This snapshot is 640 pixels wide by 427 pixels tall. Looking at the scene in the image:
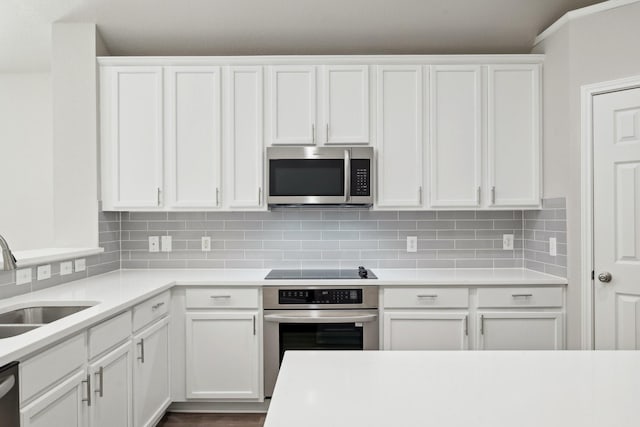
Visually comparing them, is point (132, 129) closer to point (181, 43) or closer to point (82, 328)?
point (181, 43)

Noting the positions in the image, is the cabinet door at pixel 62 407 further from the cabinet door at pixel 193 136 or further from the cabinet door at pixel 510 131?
the cabinet door at pixel 510 131

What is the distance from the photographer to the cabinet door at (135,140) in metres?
3.27

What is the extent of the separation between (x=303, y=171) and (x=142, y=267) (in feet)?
5.05

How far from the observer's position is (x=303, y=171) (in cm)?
322

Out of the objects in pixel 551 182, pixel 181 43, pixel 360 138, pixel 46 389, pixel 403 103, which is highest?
pixel 181 43

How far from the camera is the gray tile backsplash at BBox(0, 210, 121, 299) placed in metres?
2.39

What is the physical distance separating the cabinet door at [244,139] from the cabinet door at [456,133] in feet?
4.06

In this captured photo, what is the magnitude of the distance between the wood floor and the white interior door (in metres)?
2.25

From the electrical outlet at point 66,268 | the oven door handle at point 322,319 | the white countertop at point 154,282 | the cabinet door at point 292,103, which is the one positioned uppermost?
the cabinet door at point 292,103

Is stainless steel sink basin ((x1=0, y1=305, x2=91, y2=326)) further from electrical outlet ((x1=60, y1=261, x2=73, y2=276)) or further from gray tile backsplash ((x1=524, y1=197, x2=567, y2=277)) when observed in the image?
gray tile backsplash ((x1=524, y1=197, x2=567, y2=277))

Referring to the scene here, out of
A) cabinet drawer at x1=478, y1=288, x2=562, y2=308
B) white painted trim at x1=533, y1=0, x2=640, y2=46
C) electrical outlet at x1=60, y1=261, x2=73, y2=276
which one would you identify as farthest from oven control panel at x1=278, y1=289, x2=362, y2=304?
white painted trim at x1=533, y1=0, x2=640, y2=46

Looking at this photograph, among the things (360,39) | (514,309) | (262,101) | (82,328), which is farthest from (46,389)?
(360,39)

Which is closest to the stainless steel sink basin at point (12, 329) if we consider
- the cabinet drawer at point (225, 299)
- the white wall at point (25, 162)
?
the cabinet drawer at point (225, 299)

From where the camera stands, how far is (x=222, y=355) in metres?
3.04
